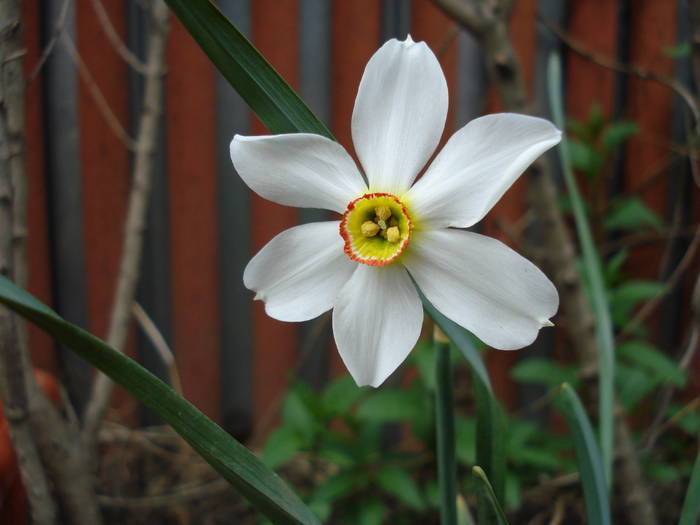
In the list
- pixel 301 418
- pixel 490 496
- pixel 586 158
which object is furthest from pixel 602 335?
pixel 586 158

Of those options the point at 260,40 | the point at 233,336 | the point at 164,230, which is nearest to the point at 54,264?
the point at 164,230

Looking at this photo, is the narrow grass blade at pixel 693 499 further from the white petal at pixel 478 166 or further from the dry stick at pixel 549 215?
the dry stick at pixel 549 215

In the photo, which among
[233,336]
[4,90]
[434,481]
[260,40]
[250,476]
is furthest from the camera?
[233,336]

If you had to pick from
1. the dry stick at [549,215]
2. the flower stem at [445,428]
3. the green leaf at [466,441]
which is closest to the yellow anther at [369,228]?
the flower stem at [445,428]

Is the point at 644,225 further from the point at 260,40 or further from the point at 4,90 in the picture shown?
the point at 4,90

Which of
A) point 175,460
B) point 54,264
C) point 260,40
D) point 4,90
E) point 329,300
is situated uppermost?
point 260,40

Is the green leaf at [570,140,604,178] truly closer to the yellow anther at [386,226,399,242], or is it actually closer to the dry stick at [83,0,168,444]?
the dry stick at [83,0,168,444]
